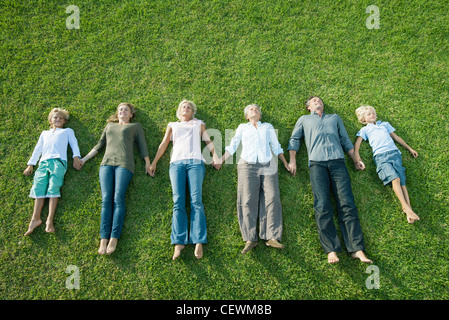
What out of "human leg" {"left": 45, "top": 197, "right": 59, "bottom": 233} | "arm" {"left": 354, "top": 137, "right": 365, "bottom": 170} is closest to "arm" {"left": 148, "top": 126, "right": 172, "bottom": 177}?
"human leg" {"left": 45, "top": 197, "right": 59, "bottom": 233}

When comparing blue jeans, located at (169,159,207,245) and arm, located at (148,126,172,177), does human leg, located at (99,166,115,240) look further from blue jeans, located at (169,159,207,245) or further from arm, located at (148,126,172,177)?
blue jeans, located at (169,159,207,245)

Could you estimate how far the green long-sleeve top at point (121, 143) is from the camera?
477 cm

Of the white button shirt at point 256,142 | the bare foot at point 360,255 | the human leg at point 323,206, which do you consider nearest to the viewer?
the bare foot at point 360,255

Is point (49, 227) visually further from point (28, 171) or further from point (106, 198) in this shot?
point (28, 171)

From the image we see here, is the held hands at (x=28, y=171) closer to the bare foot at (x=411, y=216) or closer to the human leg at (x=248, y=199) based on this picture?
the human leg at (x=248, y=199)

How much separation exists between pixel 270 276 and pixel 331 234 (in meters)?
1.28

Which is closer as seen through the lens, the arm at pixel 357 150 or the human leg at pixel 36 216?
the human leg at pixel 36 216

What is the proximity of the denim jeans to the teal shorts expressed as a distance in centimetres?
489

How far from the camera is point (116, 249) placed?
14.7 feet

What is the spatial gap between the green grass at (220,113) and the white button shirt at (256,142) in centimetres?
44

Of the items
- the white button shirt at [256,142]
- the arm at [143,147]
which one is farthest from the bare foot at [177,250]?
the white button shirt at [256,142]

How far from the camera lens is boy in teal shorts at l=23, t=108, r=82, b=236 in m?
4.65

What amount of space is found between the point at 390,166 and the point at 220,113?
3.58 m

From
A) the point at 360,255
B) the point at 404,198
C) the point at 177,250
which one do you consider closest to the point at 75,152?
the point at 177,250
